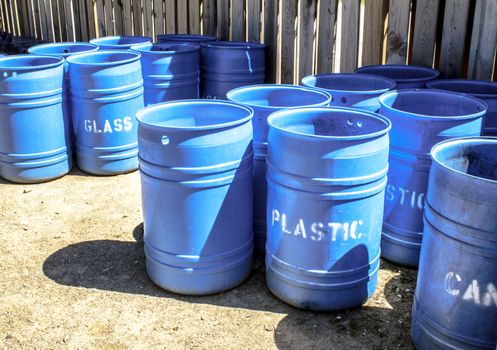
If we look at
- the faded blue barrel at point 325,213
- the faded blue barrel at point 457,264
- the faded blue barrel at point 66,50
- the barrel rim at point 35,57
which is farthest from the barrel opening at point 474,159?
the faded blue barrel at point 66,50

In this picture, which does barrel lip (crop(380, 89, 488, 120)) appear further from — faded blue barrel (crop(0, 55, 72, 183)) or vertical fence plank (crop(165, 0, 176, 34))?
vertical fence plank (crop(165, 0, 176, 34))

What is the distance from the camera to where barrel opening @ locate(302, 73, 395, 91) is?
423 cm

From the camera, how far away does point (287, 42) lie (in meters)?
5.63

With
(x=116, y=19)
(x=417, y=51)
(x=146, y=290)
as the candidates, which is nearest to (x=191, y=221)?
(x=146, y=290)

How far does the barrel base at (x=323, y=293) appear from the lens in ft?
10.6

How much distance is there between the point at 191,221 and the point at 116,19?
18.0ft

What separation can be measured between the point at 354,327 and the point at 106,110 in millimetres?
2955

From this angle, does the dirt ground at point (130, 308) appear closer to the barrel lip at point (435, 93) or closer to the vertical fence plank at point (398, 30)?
the barrel lip at point (435, 93)

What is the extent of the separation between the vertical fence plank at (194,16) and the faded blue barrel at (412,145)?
3.46 meters

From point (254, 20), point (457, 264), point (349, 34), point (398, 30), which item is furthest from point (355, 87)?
point (457, 264)

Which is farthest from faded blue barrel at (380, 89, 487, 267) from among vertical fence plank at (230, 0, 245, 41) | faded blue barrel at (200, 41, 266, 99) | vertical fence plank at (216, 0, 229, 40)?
vertical fence plank at (216, 0, 229, 40)

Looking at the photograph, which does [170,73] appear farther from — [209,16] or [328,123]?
[328,123]

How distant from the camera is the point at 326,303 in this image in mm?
3248

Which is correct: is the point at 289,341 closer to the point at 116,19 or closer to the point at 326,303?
the point at 326,303
